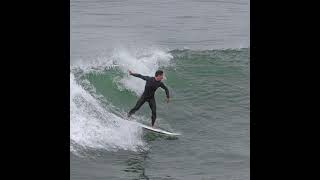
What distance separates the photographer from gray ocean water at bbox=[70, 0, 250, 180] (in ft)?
49.1

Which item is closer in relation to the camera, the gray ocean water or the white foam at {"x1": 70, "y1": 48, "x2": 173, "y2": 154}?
the gray ocean water

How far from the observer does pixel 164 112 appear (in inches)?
768

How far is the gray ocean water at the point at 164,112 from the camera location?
590 inches

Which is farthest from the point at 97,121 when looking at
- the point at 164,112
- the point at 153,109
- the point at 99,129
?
the point at 164,112

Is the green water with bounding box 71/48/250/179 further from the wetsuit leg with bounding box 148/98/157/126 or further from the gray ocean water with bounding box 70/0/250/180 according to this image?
the wetsuit leg with bounding box 148/98/157/126

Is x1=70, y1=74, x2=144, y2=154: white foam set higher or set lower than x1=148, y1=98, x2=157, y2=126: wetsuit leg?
lower
